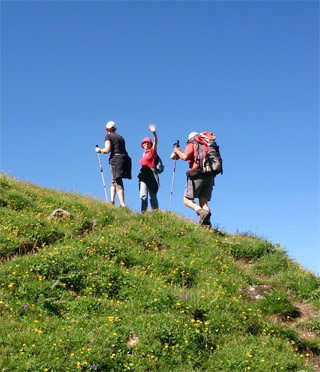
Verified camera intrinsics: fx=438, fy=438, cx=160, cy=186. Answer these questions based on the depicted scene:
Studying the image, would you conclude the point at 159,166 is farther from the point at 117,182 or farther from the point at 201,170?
the point at 201,170

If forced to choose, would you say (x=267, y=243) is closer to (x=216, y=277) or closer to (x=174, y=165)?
(x=216, y=277)

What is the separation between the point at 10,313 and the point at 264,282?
6.40m

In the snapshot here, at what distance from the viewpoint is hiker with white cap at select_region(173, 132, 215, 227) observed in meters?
14.5

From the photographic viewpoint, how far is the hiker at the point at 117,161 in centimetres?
1575

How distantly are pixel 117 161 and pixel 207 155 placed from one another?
3350 mm

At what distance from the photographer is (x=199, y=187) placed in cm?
1454

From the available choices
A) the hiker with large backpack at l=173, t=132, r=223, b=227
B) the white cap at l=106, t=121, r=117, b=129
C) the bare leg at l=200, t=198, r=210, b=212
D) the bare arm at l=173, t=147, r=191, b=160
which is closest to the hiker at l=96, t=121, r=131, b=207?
the white cap at l=106, t=121, r=117, b=129

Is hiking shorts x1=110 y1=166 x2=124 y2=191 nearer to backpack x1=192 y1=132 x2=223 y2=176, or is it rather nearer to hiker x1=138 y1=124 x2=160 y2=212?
hiker x1=138 y1=124 x2=160 y2=212

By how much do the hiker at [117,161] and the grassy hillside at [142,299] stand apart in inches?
A: 104

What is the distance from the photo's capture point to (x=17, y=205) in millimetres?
12992

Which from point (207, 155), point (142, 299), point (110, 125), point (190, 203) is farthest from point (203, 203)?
point (142, 299)

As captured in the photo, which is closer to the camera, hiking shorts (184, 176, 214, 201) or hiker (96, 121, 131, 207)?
hiking shorts (184, 176, 214, 201)

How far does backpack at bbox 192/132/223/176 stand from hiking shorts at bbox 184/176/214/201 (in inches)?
9.8

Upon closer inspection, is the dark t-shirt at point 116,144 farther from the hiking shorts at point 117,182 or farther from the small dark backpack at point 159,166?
the small dark backpack at point 159,166
